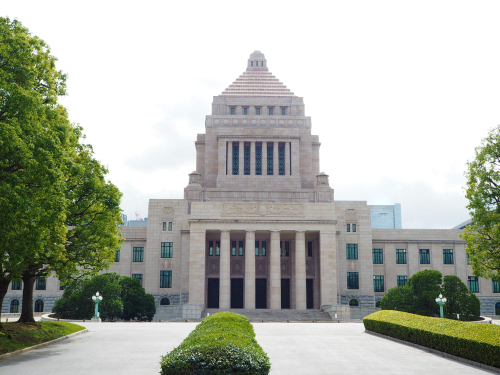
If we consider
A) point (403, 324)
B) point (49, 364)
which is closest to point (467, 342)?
point (403, 324)

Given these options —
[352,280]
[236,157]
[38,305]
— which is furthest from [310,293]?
[38,305]

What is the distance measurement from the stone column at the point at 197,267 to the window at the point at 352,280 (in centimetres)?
1739

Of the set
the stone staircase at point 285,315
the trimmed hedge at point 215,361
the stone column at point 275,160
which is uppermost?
the stone column at point 275,160

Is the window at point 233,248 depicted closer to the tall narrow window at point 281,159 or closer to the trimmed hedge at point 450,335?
the tall narrow window at point 281,159

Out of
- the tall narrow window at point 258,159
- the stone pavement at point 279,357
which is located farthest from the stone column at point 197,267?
the stone pavement at point 279,357

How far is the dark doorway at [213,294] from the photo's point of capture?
178ft

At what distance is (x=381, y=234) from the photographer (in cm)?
5822

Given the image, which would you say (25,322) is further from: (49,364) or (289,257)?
(289,257)

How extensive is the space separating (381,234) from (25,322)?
4391cm

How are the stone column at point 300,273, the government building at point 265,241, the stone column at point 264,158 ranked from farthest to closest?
1. the stone column at point 264,158
2. the government building at point 265,241
3. the stone column at point 300,273

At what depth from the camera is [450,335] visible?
18.2 metres

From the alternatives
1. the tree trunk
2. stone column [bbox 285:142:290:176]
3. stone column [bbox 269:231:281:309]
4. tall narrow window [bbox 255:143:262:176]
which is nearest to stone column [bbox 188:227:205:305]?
stone column [bbox 269:231:281:309]

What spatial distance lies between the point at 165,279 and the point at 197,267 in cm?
824

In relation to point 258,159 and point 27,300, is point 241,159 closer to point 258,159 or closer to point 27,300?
point 258,159
